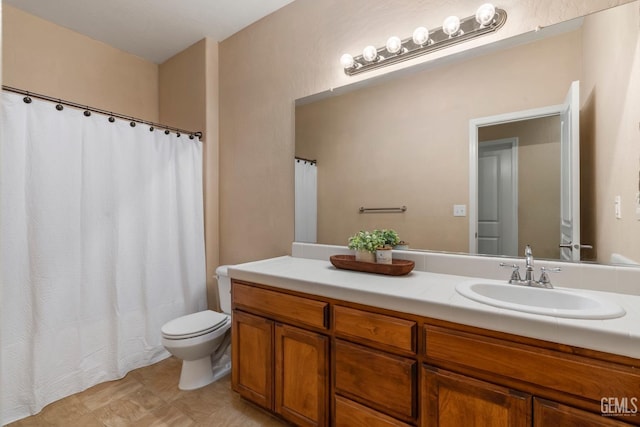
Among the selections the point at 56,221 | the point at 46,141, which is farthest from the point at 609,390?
the point at 46,141

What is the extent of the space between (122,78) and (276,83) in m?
1.62

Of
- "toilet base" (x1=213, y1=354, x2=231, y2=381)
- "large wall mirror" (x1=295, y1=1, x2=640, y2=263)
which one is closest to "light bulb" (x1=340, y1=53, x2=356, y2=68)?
"large wall mirror" (x1=295, y1=1, x2=640, y2=263)

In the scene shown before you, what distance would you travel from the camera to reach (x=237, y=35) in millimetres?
2627

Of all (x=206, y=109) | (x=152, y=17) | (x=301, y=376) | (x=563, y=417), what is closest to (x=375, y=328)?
(x=301, y=376)

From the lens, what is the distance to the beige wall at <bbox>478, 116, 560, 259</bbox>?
146cm

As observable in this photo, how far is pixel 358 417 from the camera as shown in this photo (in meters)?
1.34

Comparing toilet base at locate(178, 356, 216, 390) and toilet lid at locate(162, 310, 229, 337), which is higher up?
toilet lid at locate(162, 310, 229, 337)

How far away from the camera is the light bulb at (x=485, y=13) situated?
4.93ft

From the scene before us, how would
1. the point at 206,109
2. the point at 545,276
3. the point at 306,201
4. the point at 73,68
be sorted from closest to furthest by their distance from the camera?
the point at 545,276, the point at 306,201, the point at 73,68, the point at 206,109

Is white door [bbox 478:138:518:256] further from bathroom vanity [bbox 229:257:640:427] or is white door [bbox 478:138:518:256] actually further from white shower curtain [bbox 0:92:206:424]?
white shower curtain [bbox 0:92:206:424]

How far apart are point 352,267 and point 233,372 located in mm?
950

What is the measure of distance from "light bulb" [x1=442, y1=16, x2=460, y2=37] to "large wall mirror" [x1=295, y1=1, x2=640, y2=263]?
0.46 feet

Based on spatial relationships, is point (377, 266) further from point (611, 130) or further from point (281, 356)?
point (611, 130)

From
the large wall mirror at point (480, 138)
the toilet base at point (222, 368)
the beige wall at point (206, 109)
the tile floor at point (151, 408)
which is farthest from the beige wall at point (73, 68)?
the toilet base at point (222, 368)
